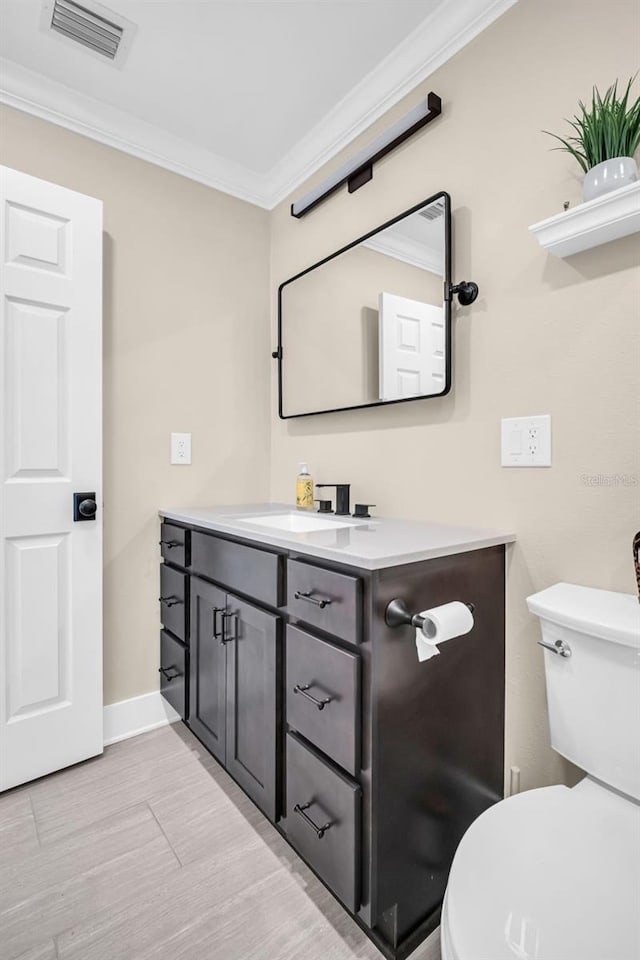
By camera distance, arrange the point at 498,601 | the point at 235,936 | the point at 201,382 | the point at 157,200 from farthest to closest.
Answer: the point at 201,382
the point at 157,200
the point at 498,601
the point at 235,936

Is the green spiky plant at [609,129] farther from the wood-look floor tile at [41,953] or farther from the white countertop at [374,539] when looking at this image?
the wood-look floor tile at [41,953]

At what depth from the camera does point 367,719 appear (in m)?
0.99

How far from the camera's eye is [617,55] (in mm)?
1130

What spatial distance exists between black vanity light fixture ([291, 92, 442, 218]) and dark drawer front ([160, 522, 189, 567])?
1477 millimetres

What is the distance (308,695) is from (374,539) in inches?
16.0

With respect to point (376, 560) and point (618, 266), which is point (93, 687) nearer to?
point (376, 560)

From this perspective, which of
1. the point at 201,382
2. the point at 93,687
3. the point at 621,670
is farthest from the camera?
the point at 201,382

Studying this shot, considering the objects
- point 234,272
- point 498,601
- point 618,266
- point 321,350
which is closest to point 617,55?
point 618,266

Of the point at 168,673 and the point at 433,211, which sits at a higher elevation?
the point at 433,211

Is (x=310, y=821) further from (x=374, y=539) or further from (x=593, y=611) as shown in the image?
(x=593, y=611)

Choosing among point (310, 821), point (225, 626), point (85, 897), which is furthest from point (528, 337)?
point (85, 897)

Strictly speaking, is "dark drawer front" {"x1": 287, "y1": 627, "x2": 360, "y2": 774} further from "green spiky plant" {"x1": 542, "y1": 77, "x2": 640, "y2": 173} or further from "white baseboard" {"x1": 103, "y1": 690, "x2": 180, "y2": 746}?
"green spiky plant" {"x1": 542, "y1": 77, "x2": 640, "y2": 173}

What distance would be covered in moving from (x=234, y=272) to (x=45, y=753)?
2112mm

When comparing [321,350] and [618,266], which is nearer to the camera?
[618,266]
